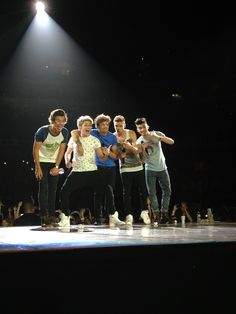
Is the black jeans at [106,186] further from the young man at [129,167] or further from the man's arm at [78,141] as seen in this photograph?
the man's arm at [78,141]

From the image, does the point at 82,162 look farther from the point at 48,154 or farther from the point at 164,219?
the point at 164,219

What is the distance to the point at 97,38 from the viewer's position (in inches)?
354

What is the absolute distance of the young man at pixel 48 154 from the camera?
3.91 metres

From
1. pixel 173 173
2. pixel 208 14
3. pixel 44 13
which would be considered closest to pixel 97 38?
pixel 44 13

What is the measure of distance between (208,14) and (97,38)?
2438 mm

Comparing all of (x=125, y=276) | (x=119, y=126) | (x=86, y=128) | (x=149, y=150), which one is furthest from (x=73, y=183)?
(x=125, y=276)

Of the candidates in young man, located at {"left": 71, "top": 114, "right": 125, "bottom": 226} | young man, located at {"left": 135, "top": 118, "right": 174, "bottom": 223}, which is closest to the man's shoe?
young man, located at {"left": 135, "top": 118, "right": 174, "bottom": 223}

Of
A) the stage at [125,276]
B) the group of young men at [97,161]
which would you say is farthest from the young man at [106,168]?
the stage at [125,276]

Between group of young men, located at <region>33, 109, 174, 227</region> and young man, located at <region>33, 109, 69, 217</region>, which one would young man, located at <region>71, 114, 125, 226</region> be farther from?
young man, located at <region>33, 109, 69, 217</region>

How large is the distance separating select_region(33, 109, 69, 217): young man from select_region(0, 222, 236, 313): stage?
6.22ft

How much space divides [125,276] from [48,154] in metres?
2.19

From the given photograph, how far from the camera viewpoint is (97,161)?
4281 millimetres

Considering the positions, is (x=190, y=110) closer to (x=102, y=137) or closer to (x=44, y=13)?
(x=44, y=13)

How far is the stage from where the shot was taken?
74.2 inches
